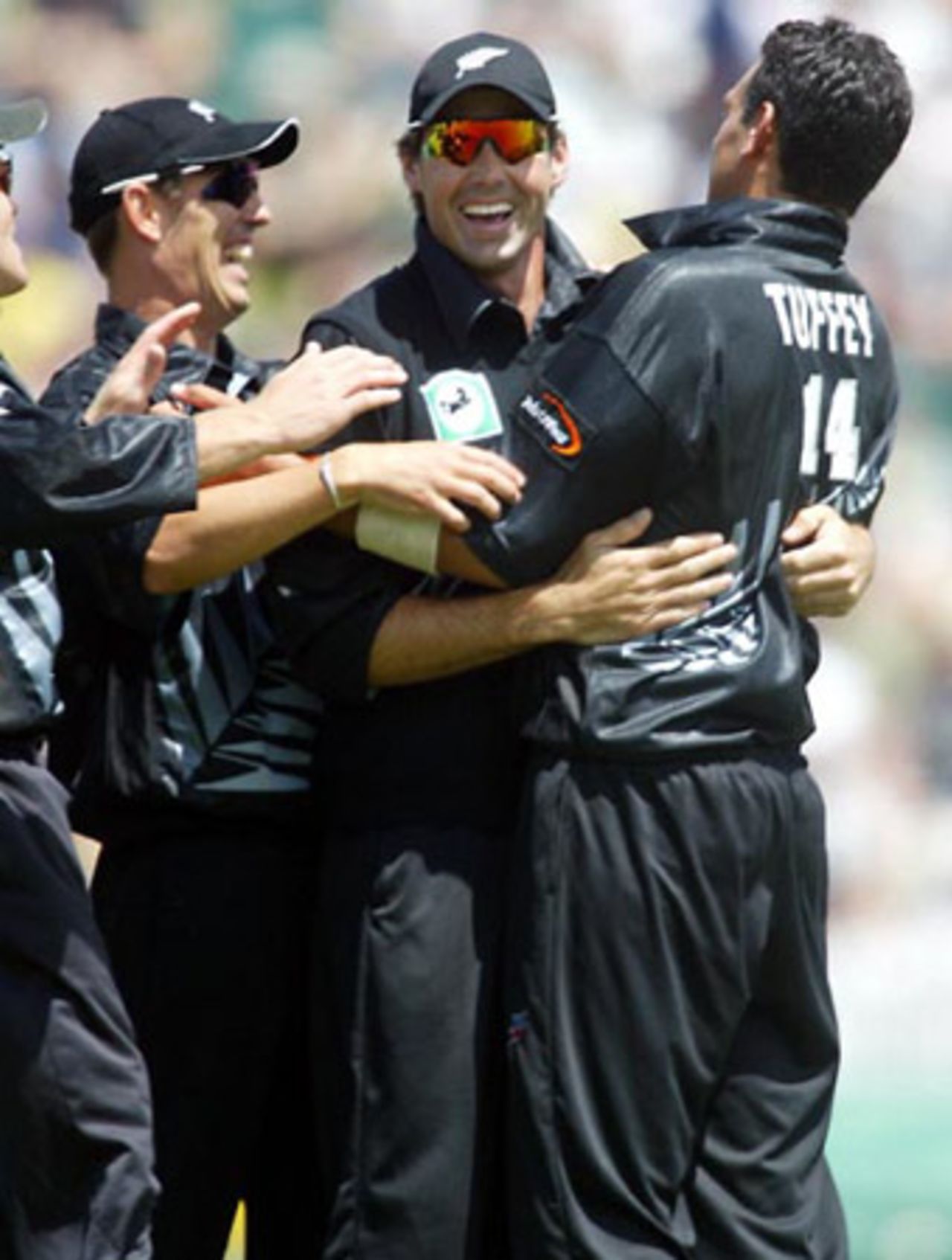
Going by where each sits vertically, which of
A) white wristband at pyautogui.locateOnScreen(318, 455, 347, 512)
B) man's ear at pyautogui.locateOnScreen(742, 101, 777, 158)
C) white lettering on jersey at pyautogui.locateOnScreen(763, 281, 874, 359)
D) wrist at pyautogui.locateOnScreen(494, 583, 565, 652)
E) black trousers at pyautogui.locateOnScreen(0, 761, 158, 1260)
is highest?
man's ear at pyautogui.locateOnScreen(742, 101, 777, 158)

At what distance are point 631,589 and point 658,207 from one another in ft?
8.32

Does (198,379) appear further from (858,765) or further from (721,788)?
(858,765)

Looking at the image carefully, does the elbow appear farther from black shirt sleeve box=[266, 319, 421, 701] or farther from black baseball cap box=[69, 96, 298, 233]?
black baseball cap box=[69, 96, 298, 233]

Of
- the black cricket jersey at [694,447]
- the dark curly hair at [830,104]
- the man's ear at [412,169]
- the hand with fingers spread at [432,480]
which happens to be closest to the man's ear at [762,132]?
the dark curly hair at [830,104]

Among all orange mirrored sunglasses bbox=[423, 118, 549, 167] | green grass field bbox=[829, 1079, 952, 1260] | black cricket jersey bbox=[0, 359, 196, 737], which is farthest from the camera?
green grass field bbox=[829, 1079, 952, 1260]

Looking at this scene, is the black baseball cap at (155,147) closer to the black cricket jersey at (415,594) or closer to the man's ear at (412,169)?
the man's ear at (412,169)

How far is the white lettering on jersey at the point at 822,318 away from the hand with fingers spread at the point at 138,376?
788mm

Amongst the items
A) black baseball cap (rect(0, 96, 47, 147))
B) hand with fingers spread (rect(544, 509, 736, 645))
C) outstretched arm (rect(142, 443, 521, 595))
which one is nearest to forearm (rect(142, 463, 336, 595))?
outstretched arm (rect(142, 443, 521, 595))

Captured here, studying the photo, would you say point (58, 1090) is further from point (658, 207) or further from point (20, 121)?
point (658, 207)

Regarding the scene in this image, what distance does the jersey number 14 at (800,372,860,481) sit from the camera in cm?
432

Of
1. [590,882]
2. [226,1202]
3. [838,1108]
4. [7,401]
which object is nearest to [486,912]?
[590,882]

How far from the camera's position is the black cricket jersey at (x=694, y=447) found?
419cm

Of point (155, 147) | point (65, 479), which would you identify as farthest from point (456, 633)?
point (155, 147)

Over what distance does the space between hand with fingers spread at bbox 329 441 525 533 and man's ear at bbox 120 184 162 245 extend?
72 centimetres
